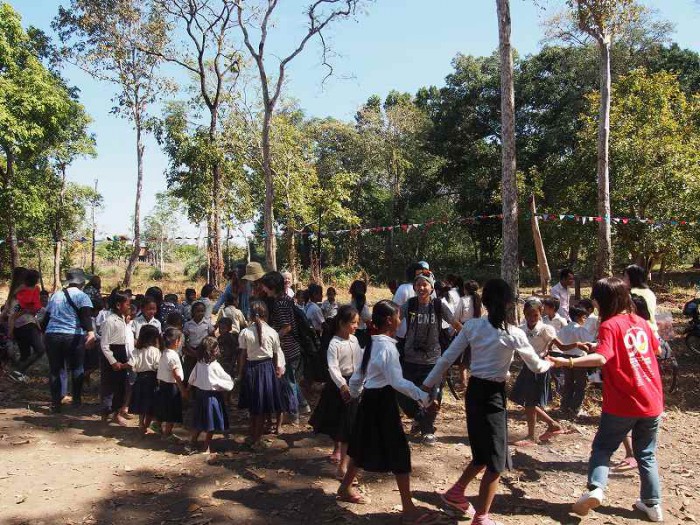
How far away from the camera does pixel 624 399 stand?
13.1 feet

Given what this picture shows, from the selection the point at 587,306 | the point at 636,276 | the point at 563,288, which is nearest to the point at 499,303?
the point at 636,276

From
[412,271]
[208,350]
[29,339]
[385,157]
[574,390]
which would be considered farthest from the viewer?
[385,157]

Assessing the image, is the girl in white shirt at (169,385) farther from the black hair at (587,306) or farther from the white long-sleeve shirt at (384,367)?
the black hair at (587,306)

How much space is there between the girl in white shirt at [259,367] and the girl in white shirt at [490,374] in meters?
2.26

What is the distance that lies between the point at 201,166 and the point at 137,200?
18.1 ft

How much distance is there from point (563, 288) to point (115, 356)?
5983 millimetres

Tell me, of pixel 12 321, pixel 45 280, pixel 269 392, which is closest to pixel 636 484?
pixel 269 392

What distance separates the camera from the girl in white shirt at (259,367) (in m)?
5.59

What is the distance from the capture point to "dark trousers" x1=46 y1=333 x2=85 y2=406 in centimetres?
667

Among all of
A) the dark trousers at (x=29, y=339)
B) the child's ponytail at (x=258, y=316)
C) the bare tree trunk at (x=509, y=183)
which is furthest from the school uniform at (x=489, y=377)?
the dark trousers at (x=29, y=339)

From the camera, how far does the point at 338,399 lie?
5.00m

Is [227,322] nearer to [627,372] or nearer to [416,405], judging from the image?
[416,405]

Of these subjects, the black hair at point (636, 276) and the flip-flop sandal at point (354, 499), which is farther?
the black hair at point (636, 276)

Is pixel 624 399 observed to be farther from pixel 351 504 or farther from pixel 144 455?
pixel 144 455
